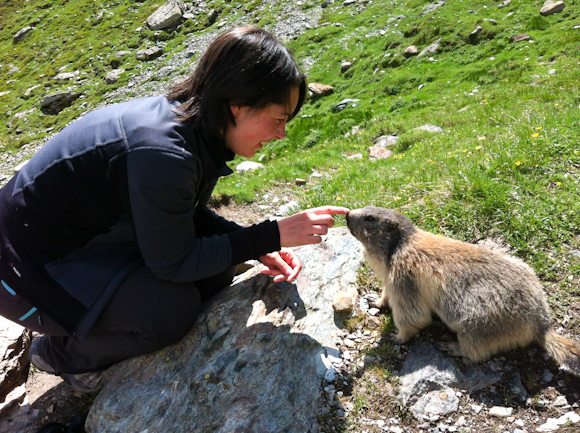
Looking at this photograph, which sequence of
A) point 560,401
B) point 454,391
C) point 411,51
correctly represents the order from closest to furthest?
1. point 560,401
2. point 454,391
3. point 411,51

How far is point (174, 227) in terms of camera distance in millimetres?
3316

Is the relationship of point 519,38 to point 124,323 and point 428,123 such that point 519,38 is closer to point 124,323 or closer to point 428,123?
point 428,123

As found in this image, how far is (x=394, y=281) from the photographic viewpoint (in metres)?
4.20

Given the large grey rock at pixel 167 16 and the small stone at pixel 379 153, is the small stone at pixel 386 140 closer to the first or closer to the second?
the small stone at pixel 379 153

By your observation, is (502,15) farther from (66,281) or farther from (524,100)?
(66,281)

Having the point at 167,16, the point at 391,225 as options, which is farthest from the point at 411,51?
the point at 167,16

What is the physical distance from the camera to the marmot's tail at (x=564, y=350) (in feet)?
11.0

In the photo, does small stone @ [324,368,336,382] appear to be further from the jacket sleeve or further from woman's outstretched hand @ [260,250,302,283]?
the jacket sleeve

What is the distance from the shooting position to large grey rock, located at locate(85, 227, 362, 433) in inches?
143

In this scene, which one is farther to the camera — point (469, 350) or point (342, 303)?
point (342, 303)

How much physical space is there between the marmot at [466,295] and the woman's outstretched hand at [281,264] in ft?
3.19

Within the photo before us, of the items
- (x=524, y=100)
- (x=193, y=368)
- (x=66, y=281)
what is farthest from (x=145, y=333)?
(x=524, y=100)

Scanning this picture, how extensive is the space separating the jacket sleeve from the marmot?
1.51 meters

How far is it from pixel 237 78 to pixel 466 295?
2.93 metres
